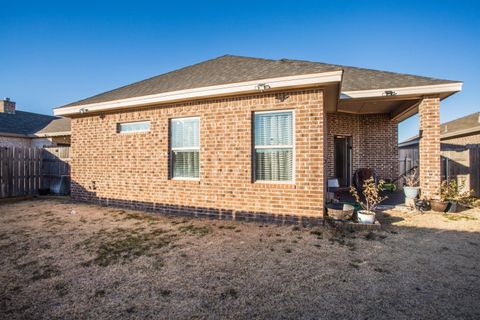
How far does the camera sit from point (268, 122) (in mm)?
5680

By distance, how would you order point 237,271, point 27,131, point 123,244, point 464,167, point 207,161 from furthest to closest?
point 27,131, point 464,167, point 207,161, point 123,244, point 237,271

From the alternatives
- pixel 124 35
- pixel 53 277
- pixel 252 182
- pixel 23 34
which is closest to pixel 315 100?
pixel 252 182

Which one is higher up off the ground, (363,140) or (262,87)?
(262,87)

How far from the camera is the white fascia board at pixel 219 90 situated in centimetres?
500

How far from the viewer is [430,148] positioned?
22.6ft

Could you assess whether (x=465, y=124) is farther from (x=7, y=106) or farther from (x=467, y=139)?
(x=7, y=106)

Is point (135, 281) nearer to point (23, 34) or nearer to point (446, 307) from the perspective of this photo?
point (446, 307)

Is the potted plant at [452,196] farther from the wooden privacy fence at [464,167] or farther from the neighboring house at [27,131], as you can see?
the neighboring house at [27,131]

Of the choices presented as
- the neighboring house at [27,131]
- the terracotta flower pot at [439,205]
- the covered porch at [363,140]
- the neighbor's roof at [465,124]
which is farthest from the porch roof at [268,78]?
the neighbor's roof at [465,124]

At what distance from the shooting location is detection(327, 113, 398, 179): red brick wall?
403 inches

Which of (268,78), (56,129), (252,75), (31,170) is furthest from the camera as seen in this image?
(56,129)

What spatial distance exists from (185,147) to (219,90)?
72.0 inches

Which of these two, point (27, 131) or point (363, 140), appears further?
point (27, 131)

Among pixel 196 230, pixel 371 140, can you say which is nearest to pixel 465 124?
pixel 371 140
